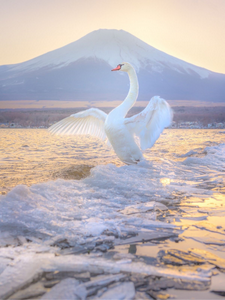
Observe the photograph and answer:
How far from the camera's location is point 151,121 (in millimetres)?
6184

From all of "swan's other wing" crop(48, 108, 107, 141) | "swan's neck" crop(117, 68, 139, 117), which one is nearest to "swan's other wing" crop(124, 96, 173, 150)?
"swan's neck" crop(117, 68, 139, 117)

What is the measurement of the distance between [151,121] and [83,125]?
2.80 metres

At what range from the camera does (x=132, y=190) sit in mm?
4660

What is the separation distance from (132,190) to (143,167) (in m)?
2.27

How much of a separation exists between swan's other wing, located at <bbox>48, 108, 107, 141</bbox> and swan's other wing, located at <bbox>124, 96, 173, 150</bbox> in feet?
5.80

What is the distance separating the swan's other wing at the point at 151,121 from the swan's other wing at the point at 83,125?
5.80 feet

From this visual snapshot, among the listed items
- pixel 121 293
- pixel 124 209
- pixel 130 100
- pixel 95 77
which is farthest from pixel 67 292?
pixel 95 77

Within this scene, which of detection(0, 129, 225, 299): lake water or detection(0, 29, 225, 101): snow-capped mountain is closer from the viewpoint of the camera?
detection(0, 129, 225, 299): lake water

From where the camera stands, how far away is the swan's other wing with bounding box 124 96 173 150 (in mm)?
5918

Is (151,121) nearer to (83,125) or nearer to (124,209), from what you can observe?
(83,125)

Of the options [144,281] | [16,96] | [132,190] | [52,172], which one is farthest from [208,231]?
[16,96]

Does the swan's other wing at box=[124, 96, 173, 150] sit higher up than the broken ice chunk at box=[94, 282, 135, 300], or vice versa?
the swan's other wing at box=[124, 96, 173, 150]

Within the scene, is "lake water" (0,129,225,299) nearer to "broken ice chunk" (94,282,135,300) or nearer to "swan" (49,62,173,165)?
"broken ice chunk" (94,282,135,300)

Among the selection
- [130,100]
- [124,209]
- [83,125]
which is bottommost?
[124,209]
